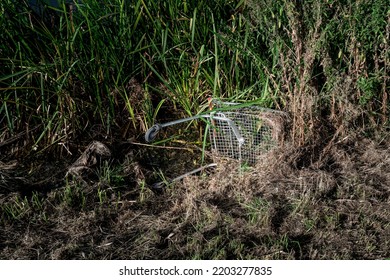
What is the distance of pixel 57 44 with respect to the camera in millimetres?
3729

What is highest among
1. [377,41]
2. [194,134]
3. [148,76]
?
[377,41]

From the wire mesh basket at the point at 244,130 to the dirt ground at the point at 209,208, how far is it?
0.10 m

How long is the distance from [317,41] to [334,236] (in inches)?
43.3

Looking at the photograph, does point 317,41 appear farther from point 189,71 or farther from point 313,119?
point 189,71

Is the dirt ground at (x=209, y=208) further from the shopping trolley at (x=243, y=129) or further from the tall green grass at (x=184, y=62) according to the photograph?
the tall green grass at (x=184, y=62)

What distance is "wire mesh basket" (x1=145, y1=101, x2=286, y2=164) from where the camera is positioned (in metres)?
3.61

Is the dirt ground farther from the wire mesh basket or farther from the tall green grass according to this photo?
the tall green grass

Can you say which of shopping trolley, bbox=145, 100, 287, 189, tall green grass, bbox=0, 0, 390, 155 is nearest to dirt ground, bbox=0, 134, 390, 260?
shopping trolley, bbox=145, 100, 287, 189

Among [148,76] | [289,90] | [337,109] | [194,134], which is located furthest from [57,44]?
[337,109]

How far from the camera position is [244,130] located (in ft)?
12.2

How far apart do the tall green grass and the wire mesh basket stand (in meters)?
0.09

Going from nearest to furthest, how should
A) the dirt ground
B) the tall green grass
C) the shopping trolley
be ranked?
the dirt ground → the shopping trolley → the tall green grass

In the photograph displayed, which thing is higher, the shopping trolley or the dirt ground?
the shopping trolley

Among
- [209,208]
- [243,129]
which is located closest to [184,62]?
[243,129]
